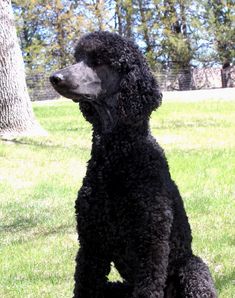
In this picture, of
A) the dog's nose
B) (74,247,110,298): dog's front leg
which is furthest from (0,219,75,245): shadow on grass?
the dog's nose

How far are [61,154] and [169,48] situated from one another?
28858 mm

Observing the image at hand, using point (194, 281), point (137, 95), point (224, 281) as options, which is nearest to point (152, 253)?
point (194, 281)

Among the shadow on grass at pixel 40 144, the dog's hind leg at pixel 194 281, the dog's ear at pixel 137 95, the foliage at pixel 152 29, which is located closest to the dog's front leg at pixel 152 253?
the dog's hind leg at pixel 194 281

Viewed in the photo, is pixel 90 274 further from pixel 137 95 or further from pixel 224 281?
pixel 224 281

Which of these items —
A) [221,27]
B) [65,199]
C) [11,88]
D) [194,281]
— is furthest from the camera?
[221,27]

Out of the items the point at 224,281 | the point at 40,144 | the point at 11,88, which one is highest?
the point at 11,88

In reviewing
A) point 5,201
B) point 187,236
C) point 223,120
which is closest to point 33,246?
point 5,201

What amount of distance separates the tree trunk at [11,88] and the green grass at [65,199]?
57cm

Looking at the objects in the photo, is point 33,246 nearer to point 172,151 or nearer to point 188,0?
point 172,151

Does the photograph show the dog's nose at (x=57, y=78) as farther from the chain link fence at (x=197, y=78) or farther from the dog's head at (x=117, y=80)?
the chain link fence at (x=197, y=78)

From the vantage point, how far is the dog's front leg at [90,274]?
114 inches

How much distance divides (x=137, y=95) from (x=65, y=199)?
3659 millimetres

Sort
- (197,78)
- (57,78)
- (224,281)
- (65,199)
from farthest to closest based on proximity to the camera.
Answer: (197,78) < (65,199) < (224,281) < (57,78)

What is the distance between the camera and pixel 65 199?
244 inches
